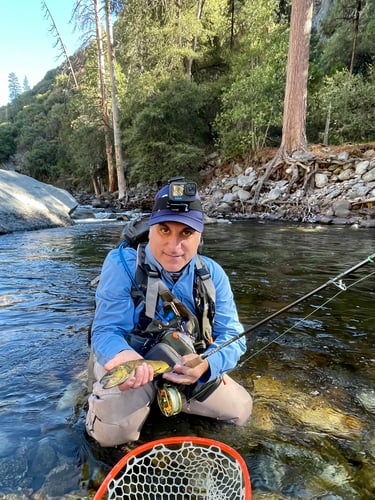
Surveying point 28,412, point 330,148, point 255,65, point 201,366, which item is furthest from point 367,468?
point 255,65

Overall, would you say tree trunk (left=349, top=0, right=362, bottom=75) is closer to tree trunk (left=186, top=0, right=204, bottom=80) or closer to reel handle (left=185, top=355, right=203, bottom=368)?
tree trunk (left=186, top=0, right=204, bottom=80)

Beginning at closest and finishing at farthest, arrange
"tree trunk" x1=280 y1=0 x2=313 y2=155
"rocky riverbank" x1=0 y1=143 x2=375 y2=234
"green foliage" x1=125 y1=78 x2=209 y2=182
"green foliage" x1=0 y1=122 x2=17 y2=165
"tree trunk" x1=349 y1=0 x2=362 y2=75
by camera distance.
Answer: "rocky riverbank" x1=0 y1=143 x2=375 y2=234, "tree trunk" x1=280 y1=0 x2=313 y2=155, "tree trunk" x1=349 y1=0 x2=362 y2=75, "green foliage" x1=125 y1=78 x2=209 y2=182, "green foliage" x1=0 y1=122 x2=17 y2=165

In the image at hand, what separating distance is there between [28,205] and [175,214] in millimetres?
12438

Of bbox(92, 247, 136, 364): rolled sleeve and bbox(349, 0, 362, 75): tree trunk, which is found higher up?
bbox(349, 0, 362, 75): tree trunk

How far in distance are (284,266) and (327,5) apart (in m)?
30.6

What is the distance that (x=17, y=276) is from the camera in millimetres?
6777

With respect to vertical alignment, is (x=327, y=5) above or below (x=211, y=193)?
above

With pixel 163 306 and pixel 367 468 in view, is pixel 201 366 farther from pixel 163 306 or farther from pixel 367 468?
pixel 367 468

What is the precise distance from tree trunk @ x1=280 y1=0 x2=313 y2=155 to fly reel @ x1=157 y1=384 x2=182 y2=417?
16.9 metres

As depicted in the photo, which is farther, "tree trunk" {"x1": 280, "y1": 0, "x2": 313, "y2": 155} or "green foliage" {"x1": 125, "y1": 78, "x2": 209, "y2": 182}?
"green foliage" {"x1": 125, "y1": 78, "x2": 209, "y2": 182}

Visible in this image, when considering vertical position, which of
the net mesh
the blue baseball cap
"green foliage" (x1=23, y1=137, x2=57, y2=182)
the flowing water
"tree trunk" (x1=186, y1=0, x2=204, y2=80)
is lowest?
the flowing water

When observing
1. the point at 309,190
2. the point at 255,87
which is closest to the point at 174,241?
the point at 309,190

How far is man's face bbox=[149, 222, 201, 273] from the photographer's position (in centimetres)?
226

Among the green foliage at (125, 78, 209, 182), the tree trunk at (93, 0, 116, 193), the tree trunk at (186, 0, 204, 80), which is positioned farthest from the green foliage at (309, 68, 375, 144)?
the tree trunk at (93, 0, 116, 193)
